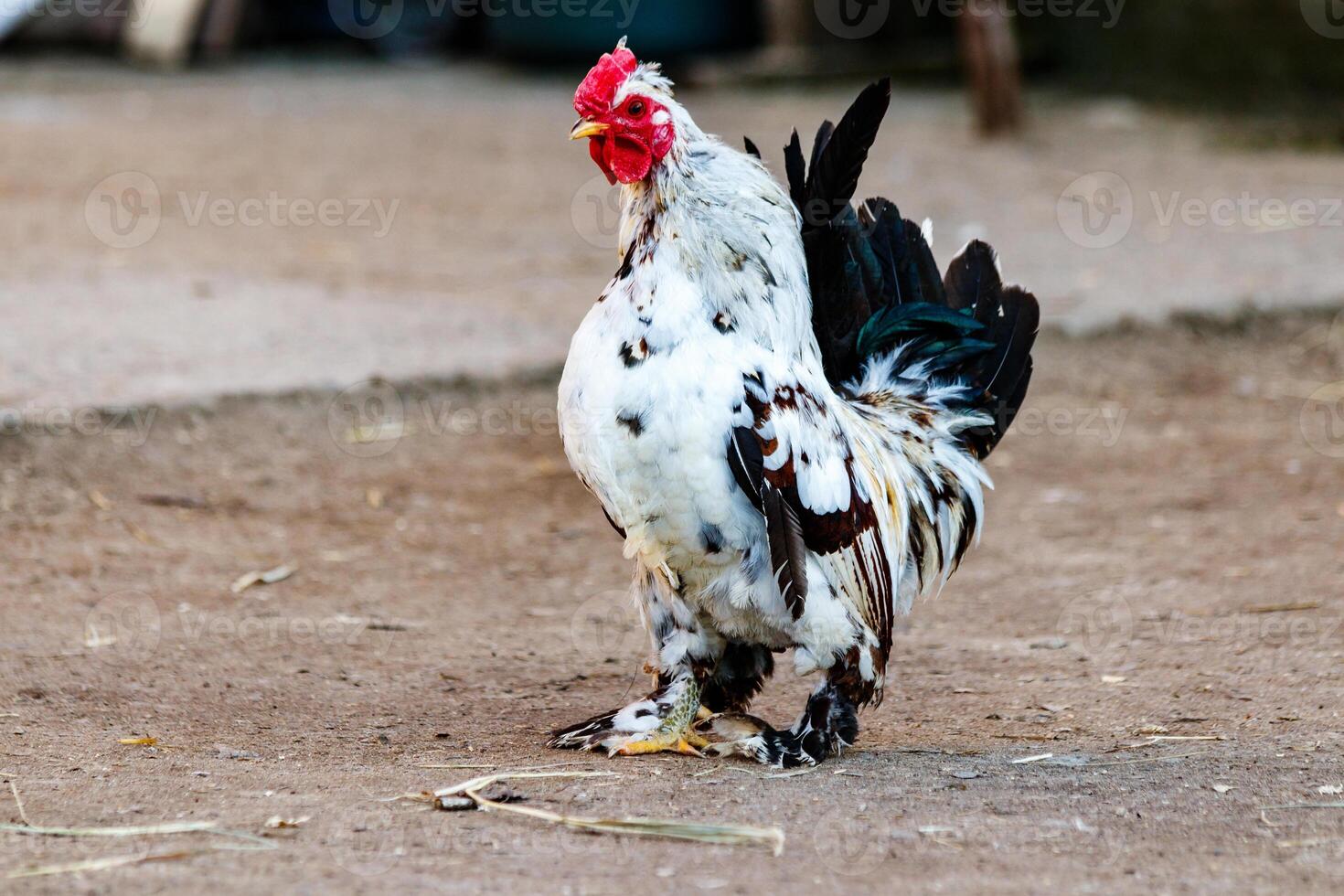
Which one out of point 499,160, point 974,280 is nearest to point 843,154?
point 974,280

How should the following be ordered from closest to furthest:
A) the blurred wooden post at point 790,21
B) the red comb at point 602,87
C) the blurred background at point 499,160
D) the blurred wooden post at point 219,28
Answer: the red comb at point 602,87 → the blurred background at point 499,160 → the blurred wooden post at point 790,21 → the blurred wooden post at point 219,28

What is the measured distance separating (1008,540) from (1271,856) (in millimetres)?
3098

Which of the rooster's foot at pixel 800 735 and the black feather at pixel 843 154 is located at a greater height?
the black feather at pixel 843 154

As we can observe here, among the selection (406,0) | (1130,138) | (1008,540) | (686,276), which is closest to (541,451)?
(1008,540)

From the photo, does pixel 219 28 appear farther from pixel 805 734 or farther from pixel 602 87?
pixel 805 734

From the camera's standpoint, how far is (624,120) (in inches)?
146

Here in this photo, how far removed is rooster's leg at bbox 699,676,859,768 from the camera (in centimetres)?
395

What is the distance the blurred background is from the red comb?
3.53 metres

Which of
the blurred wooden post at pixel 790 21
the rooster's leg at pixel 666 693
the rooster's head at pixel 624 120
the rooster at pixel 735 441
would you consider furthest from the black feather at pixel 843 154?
the blurred wooden post at pixel 790 21

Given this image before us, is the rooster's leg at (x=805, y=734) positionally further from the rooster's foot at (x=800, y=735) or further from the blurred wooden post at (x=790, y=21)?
the blurred wooden post at (x=790, y=21)

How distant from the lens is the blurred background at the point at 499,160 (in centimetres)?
793

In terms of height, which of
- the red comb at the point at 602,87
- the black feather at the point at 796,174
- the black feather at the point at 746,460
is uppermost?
the red comb at the point at 602,87

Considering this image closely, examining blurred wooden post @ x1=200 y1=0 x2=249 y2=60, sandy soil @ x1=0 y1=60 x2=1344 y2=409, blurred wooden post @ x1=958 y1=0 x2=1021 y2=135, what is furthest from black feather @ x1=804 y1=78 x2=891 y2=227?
blurred wooden post @ x1=200 y1=0 x2=249 y2=60

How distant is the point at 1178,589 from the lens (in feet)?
18.7
